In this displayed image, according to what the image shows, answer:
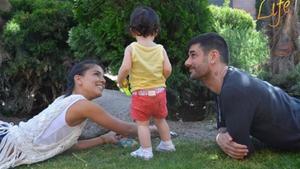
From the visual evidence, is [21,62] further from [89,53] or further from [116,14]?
[116,14]

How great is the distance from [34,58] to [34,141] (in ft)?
8.74

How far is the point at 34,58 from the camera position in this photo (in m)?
7.21

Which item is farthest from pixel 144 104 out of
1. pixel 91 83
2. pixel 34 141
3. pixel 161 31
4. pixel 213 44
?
pixel 161 31

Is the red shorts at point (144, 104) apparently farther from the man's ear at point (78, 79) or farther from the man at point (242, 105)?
the man's ear at point (78, 79)

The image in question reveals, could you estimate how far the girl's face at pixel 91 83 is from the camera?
5.01 metres

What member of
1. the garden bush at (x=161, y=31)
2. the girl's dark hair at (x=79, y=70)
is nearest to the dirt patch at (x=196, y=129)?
the garden bush at (x=161, y=31)

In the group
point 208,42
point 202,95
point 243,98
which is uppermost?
point 208,42

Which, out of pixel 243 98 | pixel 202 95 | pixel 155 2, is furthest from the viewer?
pixel 202 95

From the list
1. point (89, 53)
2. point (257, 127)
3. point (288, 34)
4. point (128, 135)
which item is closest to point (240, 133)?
point (257, 127)

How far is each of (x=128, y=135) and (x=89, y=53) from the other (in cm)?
229

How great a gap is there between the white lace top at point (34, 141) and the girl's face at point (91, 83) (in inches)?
7.3

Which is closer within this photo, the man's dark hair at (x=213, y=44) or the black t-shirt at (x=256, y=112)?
the black t-shirt at (x=256, y=112)

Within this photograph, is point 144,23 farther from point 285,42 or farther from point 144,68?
point 285,42

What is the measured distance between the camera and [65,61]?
746 centimetres
